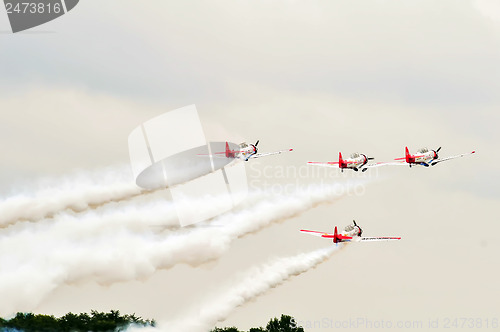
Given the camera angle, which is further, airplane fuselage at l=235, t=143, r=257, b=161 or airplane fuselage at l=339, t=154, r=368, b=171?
airplane fuselage at l=235, t=143, r=257, b=161

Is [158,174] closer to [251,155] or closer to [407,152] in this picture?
[251,155]

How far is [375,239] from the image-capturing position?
153 meters

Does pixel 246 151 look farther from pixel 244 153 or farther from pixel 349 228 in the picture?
pixel 349 228

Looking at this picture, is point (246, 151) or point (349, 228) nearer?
point (349, 228)

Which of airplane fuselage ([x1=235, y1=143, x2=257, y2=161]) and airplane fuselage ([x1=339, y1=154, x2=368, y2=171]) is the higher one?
airplane fuselage ([x1=235, y1=143, x2=257, y2=161])

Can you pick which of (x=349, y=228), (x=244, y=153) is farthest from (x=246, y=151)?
(x=349, y=228)

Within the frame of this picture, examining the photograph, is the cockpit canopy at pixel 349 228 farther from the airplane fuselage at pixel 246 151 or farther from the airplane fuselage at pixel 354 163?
the airplane fuselage at pixel 246 151

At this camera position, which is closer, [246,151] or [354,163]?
[354,163]

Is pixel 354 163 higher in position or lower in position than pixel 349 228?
higher

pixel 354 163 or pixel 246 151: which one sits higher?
pixel 246 151

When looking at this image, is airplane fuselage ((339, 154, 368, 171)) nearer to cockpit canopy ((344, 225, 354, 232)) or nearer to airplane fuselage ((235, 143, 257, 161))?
cockpit canopy ((344, 225, 354, 232))

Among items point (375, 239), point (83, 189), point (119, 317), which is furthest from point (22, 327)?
point (375, 239)

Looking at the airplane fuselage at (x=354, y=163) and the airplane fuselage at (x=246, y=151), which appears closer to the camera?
the airplane fuselage at (x=354, y=163)

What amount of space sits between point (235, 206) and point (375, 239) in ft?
64.3
